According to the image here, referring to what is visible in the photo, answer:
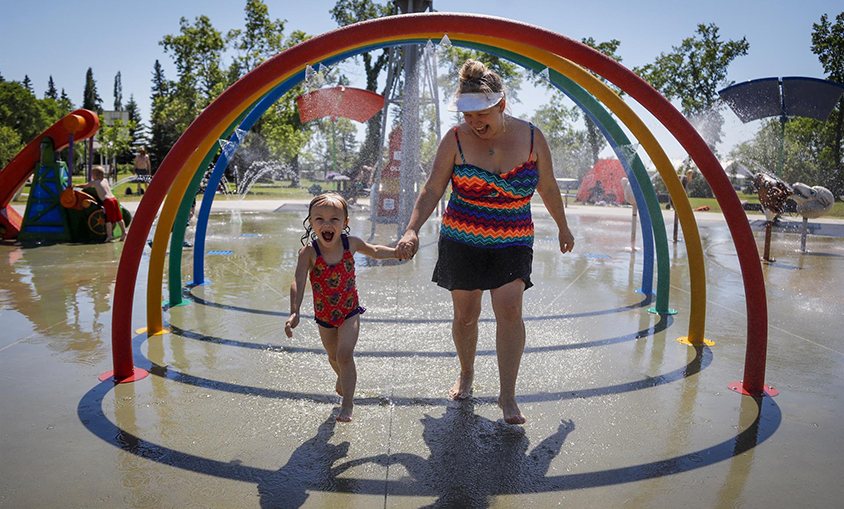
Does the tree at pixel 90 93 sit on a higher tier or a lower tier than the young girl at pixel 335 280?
higher

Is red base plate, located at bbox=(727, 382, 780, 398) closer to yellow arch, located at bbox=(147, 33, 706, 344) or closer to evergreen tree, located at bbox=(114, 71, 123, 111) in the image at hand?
yellow arch, located at bbox=(147, 33, 706, 344)

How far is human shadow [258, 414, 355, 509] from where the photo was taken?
2.49m

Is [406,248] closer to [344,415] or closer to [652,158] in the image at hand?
[344,415]

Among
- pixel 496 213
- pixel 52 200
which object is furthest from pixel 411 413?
pixel 52 200

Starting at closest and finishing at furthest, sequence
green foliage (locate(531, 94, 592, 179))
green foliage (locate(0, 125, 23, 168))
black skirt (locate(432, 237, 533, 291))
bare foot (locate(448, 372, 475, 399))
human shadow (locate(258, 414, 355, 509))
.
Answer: human shadow (locate(258, 414, 355, 509)) → black skirt (locate(432, 237, 533, 291)) → bare foot (locate(448, 372, 475, 399)) → green foliage (locate(531, 94, 592, 179)) → green foliage (locate(0, 125, 23, 168))

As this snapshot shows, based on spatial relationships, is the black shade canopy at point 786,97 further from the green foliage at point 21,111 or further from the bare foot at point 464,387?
the green foliage at point 21,111

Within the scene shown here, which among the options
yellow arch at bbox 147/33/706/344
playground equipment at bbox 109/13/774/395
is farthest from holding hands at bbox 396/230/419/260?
yellow arch at bbox 147/33/706/344

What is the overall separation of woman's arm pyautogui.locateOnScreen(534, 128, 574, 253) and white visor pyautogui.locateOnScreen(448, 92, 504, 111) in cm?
39

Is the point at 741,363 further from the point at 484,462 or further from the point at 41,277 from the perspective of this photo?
the point at 41,277

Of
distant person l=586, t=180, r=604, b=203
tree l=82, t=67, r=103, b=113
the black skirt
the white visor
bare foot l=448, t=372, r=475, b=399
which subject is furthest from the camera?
tree l=82, t=67, r=103, b=113

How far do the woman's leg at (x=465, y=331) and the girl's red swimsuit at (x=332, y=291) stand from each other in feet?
1.96

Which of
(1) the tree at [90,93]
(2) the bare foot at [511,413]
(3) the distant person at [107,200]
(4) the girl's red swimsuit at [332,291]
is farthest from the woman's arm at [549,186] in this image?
(1) the tree at [90,93]

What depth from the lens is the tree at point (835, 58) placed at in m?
28.2

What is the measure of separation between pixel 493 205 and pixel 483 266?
0.34 metres
